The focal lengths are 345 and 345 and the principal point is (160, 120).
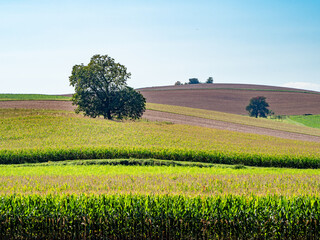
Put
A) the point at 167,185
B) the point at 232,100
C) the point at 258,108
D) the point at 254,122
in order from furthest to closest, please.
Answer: the point at 232,100 < the point at 258,108 < the point at 254,122 < the point at 167,185

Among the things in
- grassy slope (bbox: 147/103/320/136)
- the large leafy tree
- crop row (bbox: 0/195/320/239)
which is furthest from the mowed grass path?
grassy slope (bbox: 147/103/320/136)

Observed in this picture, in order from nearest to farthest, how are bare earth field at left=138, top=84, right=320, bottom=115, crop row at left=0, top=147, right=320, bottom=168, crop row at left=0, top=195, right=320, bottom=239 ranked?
1. crop row at left=0, top=195, right=320, bottom=239
2. crop row at left=0, top=147, right=320, bottom=168
3. bare earth field at left=138, top=84, right=320, bottom=115

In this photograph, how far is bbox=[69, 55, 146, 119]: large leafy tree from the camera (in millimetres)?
53125

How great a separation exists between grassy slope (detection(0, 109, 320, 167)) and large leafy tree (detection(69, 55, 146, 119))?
8537mm

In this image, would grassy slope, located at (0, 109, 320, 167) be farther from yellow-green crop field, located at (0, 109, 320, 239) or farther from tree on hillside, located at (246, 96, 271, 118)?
tree on hillside, located at (246, 96, 271, 118)

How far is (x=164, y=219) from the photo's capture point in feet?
37.9

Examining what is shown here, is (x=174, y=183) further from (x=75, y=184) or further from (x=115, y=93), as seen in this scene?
(x=115, y=93)

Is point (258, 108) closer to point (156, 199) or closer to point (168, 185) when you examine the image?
point (168, 185)

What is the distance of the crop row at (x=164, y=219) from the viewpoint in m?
11.5

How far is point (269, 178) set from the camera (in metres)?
19.8

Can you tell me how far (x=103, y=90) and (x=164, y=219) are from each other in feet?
144

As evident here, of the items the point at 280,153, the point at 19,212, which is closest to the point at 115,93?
the point at 280,153

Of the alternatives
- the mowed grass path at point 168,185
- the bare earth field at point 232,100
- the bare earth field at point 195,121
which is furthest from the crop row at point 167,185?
the bare earth field at point 232,100

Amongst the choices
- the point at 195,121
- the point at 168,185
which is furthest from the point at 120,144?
the point at 195,121
